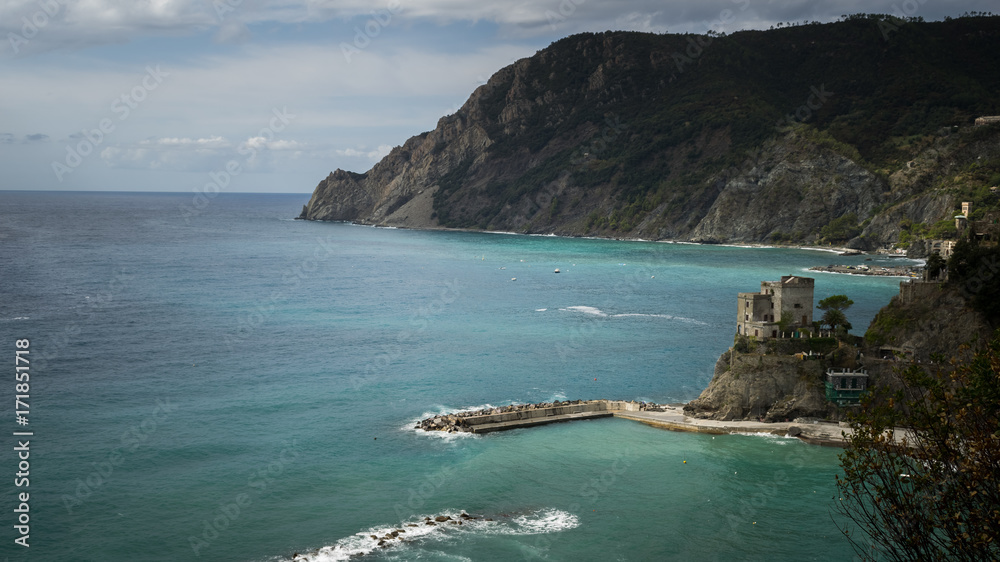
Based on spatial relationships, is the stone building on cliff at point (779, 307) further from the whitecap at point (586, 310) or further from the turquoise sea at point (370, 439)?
the whitecap at point (586, 310)

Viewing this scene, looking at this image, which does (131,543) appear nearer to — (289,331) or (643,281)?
(289,331)

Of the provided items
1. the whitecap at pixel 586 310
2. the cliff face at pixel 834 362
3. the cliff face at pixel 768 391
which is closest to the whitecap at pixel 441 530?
the cliff face at pixel 768 391
